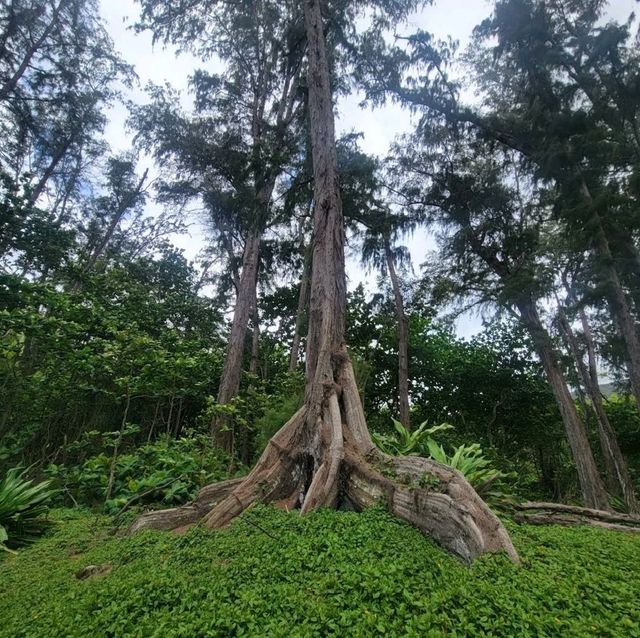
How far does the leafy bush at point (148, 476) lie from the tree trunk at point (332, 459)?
1467 millimetres

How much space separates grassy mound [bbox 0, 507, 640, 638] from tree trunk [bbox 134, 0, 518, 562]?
202 millimetres

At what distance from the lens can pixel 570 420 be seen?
8203 mm

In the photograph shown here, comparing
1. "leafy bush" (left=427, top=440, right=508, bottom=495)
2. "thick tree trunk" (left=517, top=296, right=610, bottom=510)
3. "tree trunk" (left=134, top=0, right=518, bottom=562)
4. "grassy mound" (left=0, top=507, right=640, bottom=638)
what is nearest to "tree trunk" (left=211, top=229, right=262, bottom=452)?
"tree trunk" (left=134, top=0, right=518, bottom=562)

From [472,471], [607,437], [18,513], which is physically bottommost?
[18,513]

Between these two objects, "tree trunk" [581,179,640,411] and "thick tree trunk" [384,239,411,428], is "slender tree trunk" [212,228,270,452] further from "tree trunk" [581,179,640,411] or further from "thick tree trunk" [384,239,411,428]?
"tree trunk" [581,179,640,411]

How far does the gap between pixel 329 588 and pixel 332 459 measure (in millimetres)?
1785

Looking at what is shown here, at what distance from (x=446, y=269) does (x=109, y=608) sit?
11518mm

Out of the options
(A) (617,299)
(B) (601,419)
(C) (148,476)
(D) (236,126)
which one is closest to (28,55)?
(D) (236,126)

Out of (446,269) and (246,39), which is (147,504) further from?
(246,39)

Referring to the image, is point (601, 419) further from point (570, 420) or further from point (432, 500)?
point (432, 500)

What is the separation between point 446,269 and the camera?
11.7 m

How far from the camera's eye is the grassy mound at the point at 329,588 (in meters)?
1.52

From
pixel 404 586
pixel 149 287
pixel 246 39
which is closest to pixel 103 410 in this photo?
pixel 149 287

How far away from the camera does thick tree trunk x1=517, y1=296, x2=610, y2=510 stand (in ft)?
25.0
